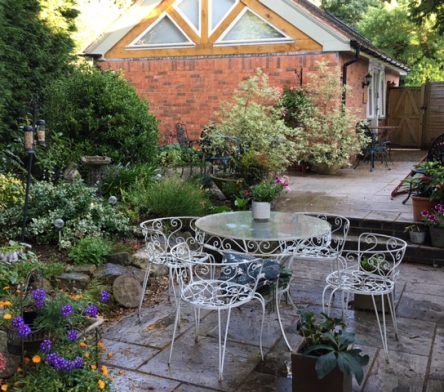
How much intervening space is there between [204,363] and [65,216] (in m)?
2.48

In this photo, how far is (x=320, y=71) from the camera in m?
10.5

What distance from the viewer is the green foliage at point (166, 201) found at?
588 cm

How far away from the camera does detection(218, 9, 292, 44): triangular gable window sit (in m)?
11.1

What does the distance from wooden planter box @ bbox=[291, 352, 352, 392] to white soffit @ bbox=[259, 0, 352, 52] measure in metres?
8.80

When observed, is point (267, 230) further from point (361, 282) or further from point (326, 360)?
point (326, 360)

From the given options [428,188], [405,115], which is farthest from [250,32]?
[428,188]

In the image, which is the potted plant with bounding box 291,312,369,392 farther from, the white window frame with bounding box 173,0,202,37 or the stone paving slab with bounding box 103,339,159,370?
the white window frame with bounding box 173,0,202,37

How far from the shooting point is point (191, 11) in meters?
11.9

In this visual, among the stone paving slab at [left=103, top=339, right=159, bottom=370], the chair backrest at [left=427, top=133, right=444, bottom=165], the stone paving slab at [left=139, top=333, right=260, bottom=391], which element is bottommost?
the stone paving slab at [left=139, top=333, right=260, bottom=391]

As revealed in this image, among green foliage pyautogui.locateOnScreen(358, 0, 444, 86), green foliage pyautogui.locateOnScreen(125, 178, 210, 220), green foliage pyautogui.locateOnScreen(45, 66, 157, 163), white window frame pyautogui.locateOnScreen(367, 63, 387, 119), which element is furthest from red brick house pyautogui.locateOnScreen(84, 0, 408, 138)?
green foliage pyautogui.locateOnScreen(125, 178, 210, 220)

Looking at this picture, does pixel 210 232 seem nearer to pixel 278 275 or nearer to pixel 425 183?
pixel 278 275

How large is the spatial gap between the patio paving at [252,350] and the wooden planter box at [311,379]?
34 cm

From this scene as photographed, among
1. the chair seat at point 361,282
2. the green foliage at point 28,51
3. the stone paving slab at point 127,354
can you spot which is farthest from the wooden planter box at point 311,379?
the green foliage at point 28,51

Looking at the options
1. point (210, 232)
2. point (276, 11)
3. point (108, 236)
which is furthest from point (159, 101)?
point (210, 232)
